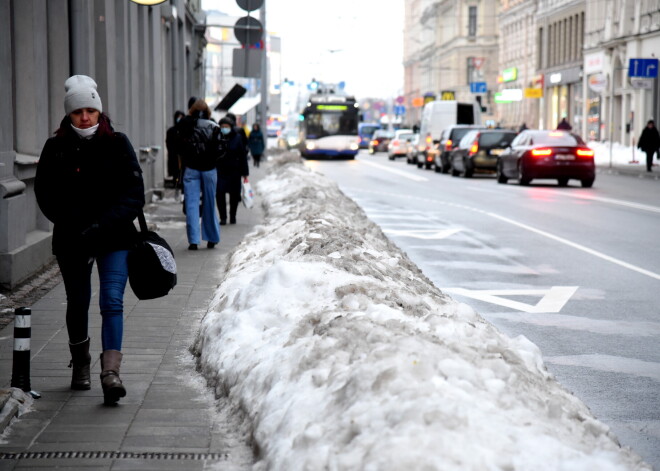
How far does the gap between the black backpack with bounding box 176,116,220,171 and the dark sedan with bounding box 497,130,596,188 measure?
17.2 meters

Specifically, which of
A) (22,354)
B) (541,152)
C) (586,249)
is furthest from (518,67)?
(22,354)

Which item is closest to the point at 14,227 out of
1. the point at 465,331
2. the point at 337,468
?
the point at 465,331

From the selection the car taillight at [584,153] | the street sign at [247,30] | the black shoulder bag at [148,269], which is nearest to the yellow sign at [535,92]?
the car taillight at [584,153]

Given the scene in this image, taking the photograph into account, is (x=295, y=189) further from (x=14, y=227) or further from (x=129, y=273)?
(x=129, y=273)

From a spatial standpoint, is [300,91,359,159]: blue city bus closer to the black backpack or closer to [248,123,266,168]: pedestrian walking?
[248,123,266,168]: pedestrian walking

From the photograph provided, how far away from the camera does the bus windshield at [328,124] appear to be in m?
57.8

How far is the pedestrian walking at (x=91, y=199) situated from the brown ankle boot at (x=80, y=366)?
0.17m

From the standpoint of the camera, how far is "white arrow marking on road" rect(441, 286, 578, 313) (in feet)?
32.9

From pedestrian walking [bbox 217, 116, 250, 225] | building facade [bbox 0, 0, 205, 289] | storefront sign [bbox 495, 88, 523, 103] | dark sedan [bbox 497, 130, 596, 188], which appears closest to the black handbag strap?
building facade [bbox 0, 0, 205, 289]

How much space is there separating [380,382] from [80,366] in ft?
7.56

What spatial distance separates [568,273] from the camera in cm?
1245

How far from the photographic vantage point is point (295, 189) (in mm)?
21844

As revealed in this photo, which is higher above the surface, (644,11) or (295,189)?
(644,11)

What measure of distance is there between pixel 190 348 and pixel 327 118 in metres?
50.6
